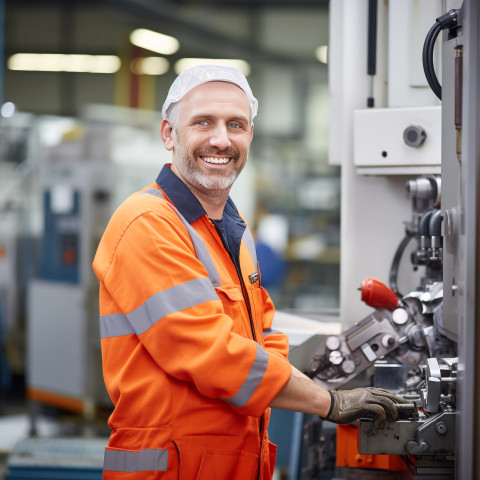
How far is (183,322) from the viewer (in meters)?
1.69

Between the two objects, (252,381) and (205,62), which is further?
(205,62)

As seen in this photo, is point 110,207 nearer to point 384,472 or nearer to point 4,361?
point 4,361

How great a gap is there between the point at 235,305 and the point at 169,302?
261 millimetres

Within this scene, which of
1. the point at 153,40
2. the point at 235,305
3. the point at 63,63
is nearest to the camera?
the point at 235,305

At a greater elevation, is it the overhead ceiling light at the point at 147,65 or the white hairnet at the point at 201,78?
the overhead ceiling light at the point at 147,65

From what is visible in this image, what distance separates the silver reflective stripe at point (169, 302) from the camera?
170 cm

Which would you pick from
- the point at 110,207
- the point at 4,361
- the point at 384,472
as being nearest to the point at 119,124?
the point at 110,207

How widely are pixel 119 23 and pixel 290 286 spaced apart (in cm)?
401

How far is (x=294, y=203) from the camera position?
903 centimetres

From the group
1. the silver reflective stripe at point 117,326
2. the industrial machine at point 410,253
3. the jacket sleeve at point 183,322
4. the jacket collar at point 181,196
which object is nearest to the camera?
the industrial machine at point 410,253

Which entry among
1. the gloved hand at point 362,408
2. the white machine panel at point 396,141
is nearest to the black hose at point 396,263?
the white machine panel at point 396,141

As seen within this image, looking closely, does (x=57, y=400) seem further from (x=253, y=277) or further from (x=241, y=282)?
(x=241, y=282)

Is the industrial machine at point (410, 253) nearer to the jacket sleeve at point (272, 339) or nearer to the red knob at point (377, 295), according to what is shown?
the red knob at point (377, 295)

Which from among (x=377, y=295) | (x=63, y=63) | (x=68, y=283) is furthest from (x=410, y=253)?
(x=63, y=63)
